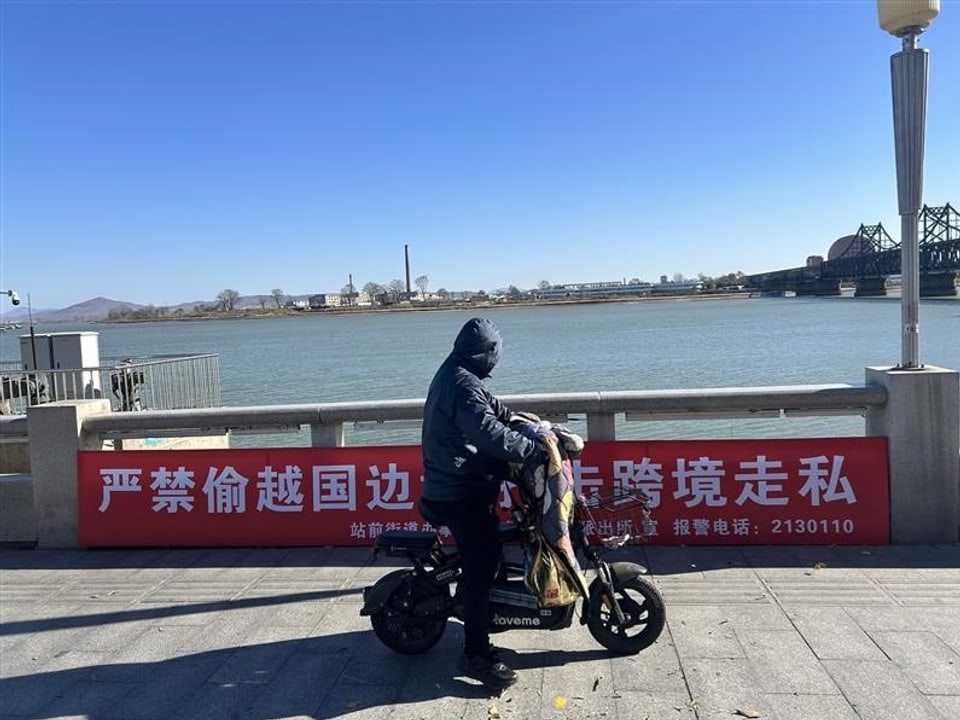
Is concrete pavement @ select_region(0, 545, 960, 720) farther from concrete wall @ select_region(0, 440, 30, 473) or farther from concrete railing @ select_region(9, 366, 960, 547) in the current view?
concrete wall @ select_region(0, 440, 30, 473)

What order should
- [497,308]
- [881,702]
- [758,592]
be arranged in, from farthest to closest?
[497,308], [758,592], [881,702]

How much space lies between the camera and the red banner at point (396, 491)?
5.38 metres

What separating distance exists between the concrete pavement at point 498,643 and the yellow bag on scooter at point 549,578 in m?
0.40

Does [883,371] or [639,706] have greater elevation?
[883,371]

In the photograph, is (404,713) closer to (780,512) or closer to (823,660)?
(823,660)

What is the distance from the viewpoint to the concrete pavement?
342cm

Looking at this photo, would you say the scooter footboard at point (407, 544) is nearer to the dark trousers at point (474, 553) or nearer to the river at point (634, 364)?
the dark trousers at point (474, 553)

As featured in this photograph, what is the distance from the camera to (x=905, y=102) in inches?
219

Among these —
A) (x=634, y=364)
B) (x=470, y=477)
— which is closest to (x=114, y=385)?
(x=470, y=477)

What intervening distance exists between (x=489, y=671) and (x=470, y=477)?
89cm

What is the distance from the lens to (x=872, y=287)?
100688 mm

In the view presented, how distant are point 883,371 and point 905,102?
1.96m

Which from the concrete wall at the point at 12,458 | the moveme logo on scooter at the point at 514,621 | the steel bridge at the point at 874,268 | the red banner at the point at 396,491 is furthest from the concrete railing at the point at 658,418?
the steel bridge at the point at 874,268

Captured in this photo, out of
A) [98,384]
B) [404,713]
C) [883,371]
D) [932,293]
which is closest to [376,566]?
[404,713]
